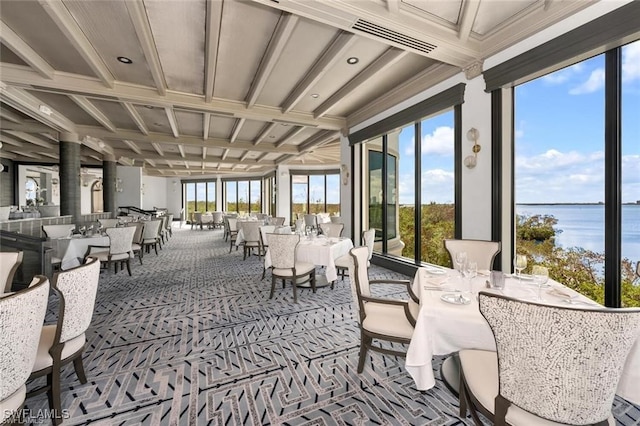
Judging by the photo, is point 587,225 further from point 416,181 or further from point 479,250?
point 416,181

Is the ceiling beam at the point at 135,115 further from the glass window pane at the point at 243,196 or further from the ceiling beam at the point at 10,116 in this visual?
the glass window pane at the point at 243,196

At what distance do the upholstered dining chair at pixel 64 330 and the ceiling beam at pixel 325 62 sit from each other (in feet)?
11.6

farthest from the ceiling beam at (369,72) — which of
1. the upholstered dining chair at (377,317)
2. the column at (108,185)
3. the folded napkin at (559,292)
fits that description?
the column at (108,185)

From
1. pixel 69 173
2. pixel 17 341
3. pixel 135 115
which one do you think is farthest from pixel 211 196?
pixel 17 341

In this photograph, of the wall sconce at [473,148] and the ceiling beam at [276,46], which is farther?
the wall sconce at [473,148]

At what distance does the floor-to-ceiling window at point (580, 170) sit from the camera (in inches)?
103

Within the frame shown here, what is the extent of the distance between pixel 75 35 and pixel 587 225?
6.21 metres

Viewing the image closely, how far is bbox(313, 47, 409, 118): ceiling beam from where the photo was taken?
3813 mm

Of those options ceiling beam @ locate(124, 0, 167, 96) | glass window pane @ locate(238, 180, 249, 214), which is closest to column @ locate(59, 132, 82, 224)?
ceiling beam @ locate(124, 0, 167, 96)

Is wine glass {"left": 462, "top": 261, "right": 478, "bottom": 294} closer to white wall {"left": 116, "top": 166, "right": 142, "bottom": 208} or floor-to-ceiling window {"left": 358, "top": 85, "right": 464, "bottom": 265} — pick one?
floor-to-ceiling window {"left": 358, "top": 85, "right": 464, "bottom": 265}

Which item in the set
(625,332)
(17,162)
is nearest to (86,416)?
(625,332)

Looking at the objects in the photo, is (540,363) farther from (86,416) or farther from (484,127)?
(484,127)

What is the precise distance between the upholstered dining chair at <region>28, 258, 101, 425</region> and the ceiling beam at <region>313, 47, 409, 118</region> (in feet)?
13.6

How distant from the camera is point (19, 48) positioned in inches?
139
